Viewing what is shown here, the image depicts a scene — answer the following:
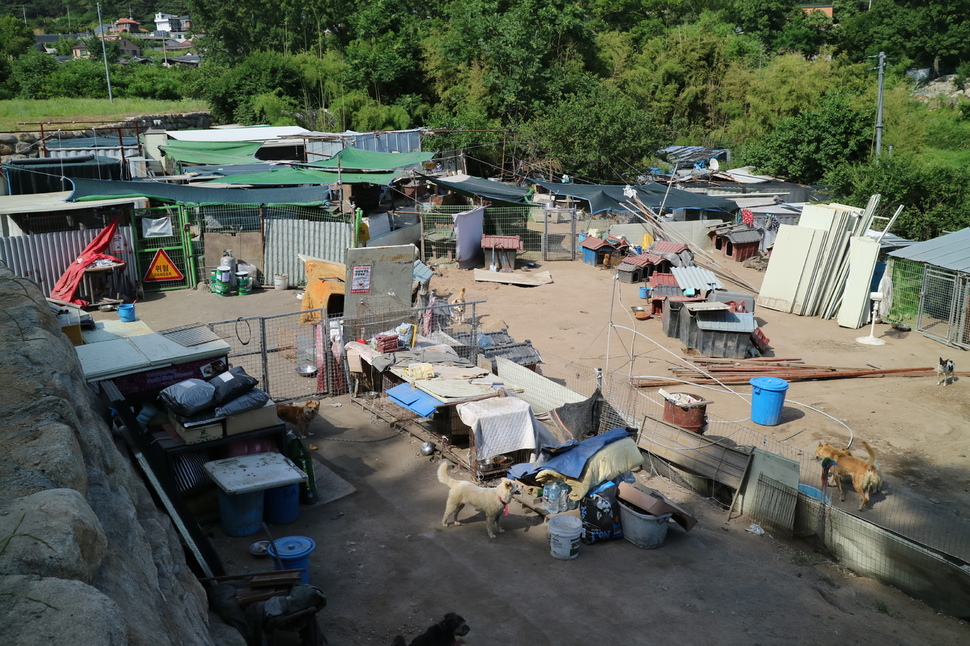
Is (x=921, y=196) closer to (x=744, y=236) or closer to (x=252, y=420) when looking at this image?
(x=744, y=236)

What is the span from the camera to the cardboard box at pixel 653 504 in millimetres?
8664

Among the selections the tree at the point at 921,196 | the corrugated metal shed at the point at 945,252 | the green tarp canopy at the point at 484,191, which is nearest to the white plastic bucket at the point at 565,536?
the corrugated metal shed at the point at 945,252

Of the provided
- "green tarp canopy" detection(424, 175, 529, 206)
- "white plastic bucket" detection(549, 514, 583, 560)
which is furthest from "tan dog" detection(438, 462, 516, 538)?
"green tarp canopy" detection(424, 175, 529, 206)

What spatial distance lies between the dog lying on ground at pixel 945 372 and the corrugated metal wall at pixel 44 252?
17744 millimetres

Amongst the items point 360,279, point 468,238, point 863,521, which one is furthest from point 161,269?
point 863,521

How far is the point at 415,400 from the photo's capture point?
10.3 m

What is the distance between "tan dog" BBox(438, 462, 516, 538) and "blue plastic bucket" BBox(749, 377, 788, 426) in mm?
5637

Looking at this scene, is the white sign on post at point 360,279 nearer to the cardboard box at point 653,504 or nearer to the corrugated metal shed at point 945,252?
the cardboard box at point 653,504

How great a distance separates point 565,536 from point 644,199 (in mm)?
21404

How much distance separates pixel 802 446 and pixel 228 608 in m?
9.05

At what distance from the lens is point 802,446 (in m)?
12.0

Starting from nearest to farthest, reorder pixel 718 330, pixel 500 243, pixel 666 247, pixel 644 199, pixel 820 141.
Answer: pixel 718 330, pixel 500 243, pixel 666 247, pixel 644 199, pixel 820 141

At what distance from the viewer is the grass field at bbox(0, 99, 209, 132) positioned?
36031mm

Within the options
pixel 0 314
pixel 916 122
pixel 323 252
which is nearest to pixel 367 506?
pixel 0 314
